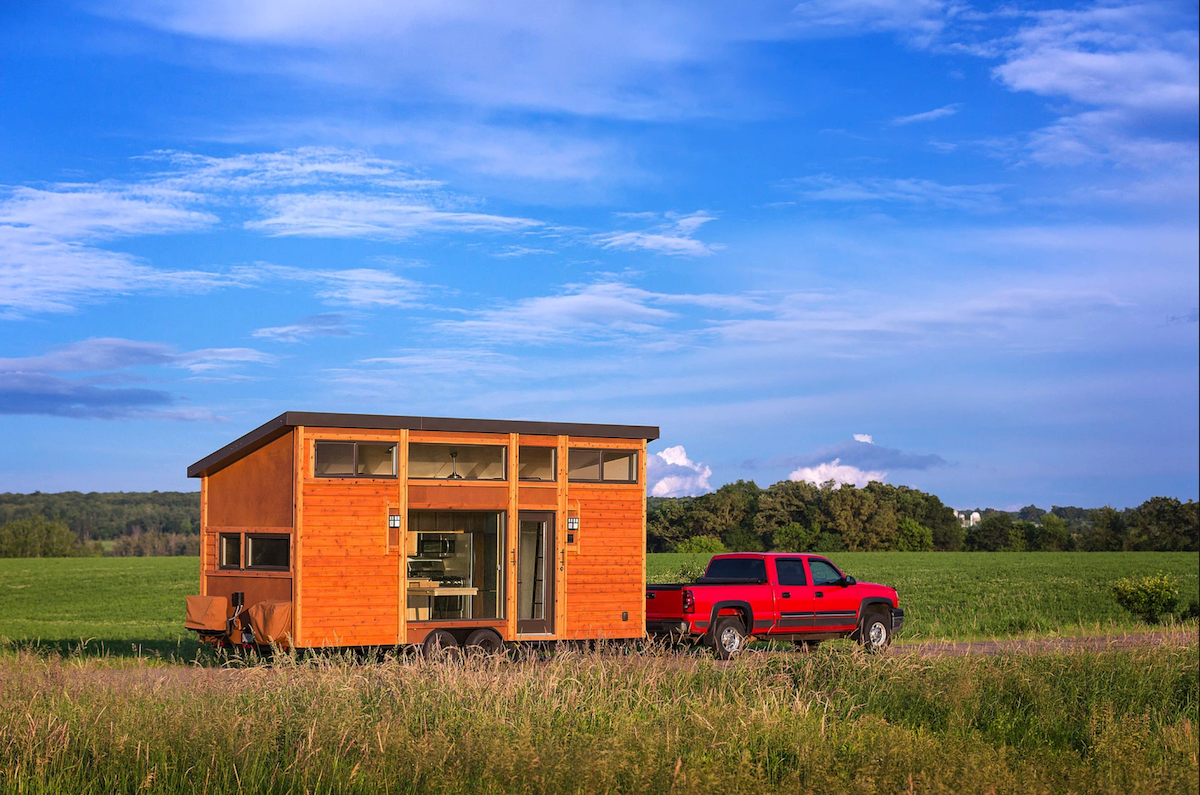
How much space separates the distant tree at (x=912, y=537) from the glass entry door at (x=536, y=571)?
7492 centimetres

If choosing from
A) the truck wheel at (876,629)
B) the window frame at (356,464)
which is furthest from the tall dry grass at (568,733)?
the truck wheel at (876,629)

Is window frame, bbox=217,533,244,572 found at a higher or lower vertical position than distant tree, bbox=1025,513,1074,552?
higher

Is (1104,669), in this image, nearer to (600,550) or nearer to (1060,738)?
(1060,738)

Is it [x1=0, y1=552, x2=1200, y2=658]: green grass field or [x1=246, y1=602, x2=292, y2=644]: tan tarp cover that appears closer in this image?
[x1=246, y1=602, x2=292, y2=644]: tan tarp cover

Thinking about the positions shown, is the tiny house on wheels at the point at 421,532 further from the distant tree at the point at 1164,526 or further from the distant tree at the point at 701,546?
the distant tree at the point at 1164,526

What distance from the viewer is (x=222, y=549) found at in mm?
17891

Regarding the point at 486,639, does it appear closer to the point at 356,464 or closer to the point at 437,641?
the point at 437,641

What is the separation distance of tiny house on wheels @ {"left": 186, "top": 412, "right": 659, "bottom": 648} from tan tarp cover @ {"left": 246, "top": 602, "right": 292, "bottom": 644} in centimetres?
2

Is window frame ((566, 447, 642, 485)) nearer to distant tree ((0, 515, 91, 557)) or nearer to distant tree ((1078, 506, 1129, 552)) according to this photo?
distant tree ((0, 515, 91, 557))

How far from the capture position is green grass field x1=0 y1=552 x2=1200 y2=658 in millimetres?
26000

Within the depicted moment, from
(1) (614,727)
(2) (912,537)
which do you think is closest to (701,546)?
(2) (912,537)

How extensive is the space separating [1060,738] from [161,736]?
27.8ft

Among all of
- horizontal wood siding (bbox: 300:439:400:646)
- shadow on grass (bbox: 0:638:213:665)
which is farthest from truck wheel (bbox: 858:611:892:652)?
shadow on grass (bbox: 0:638:213:665)

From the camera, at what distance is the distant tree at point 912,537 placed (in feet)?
291
